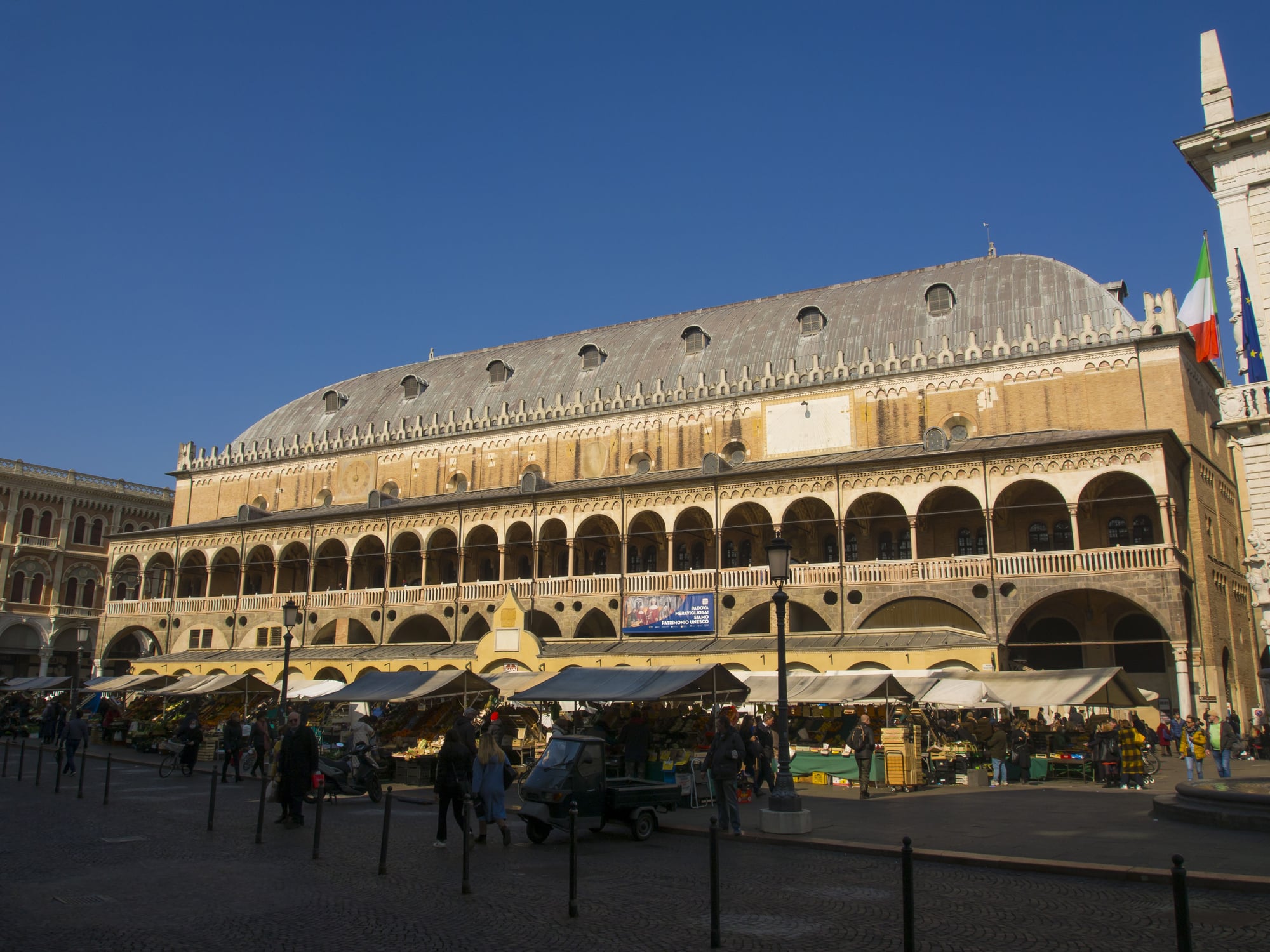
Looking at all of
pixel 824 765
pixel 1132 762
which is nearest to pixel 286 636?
pixel 824 765

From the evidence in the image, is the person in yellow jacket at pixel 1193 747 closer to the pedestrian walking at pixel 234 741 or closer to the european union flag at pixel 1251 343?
the european union flag at pixel 1251 343

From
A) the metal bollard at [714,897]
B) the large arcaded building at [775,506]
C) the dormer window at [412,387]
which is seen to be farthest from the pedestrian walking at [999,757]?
the dormer window at [412,387]

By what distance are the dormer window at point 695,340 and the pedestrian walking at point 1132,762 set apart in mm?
26073

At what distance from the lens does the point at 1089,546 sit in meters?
32.2

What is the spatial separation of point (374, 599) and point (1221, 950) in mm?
37740

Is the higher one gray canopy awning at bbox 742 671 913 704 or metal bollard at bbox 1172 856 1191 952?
gray canopy awning at bbox 742 671 913 704

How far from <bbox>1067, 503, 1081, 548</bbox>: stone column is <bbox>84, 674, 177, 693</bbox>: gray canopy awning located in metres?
31.3

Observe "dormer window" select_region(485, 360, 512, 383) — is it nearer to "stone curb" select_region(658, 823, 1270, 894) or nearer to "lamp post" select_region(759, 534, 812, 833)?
"lamp post" select_region(759, 534, 812, 833)

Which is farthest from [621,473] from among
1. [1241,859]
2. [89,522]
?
[89,522]

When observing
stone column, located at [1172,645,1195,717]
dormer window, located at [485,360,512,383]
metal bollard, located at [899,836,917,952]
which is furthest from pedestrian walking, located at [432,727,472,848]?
dormer window, located at [485,360,512,383]

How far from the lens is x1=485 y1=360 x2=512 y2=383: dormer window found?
160 ft

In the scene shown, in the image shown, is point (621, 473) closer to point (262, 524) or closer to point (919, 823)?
point (262, 524)

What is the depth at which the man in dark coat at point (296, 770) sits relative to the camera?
590 inches

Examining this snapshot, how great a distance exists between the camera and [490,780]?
13.4m
